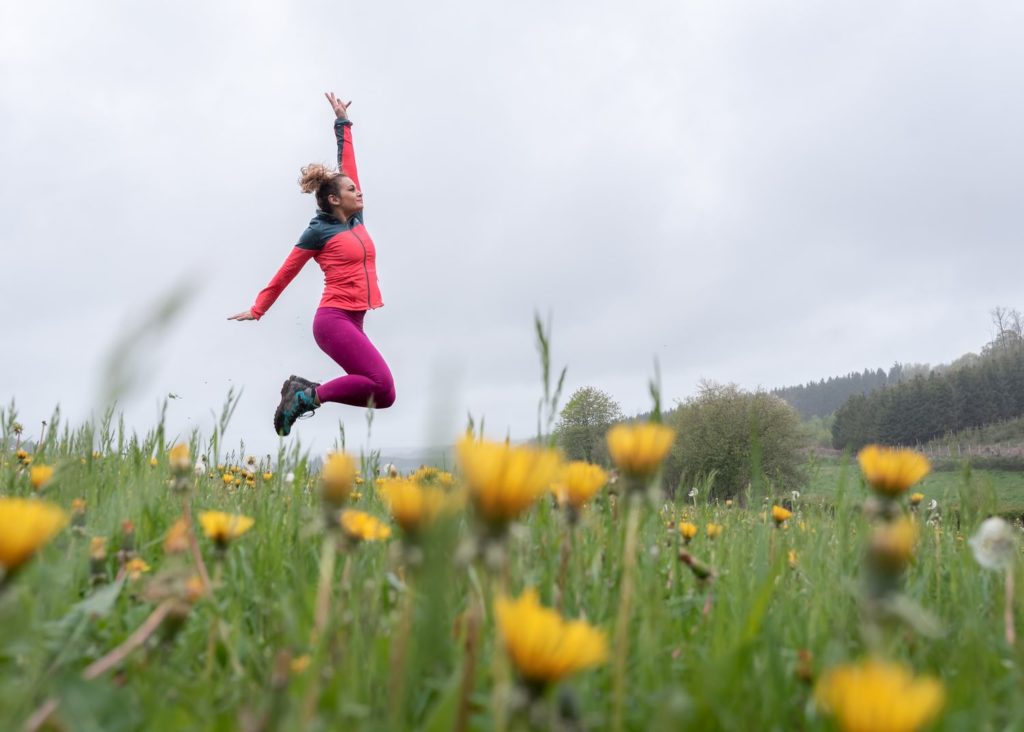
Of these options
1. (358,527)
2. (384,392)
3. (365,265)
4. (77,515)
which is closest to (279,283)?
(365,265)

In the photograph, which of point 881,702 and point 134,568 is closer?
point 881,702

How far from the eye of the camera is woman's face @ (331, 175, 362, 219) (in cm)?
856

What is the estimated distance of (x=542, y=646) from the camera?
0.68 metres

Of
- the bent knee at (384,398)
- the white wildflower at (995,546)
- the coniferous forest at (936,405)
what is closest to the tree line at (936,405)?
the coniferous forest at (936,405)

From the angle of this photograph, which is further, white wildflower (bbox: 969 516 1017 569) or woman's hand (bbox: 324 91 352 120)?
woman's hand (bbox: 324 91 352 120)

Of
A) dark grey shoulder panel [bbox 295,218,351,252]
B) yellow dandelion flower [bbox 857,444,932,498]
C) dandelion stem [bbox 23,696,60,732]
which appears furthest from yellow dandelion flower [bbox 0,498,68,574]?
dark grey shoulder panel [bbox 295,218,351,252]

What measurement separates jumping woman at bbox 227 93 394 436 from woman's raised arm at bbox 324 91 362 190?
0.32 meters

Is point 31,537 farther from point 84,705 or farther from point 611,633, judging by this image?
point 611,633

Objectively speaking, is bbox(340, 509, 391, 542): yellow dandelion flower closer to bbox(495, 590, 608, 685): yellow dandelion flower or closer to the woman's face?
bbox(495, 590, 608, 685): yellow dandelion flower

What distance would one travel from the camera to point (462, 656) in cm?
120

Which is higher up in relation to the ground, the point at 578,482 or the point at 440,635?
the point at 578,482

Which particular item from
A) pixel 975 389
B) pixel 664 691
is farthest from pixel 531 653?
pixel 975 389

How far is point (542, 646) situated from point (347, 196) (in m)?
8.49

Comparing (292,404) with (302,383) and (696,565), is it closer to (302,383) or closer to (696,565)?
(302,383)
